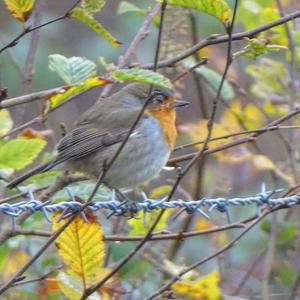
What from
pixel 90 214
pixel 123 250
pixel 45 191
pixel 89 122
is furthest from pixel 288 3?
pixel 90 214

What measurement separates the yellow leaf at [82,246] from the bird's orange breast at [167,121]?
1.23m

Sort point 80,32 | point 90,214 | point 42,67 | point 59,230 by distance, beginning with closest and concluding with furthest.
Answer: point 59,230 → point 90,214 → point 42,67 → point 80,32

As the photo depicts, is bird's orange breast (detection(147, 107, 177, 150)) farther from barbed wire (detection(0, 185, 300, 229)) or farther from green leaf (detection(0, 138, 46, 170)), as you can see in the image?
green leaf (detection(0, 138, 46, 170))

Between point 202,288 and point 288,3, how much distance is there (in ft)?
7.73

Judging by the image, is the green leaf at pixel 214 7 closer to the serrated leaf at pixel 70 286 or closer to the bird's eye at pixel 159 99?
the serrated leaf at pixel 70 286

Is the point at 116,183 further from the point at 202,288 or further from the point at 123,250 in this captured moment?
the point at 202,288

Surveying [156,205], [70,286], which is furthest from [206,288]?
[70,286]

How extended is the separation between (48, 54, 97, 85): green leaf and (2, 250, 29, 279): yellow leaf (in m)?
1.58

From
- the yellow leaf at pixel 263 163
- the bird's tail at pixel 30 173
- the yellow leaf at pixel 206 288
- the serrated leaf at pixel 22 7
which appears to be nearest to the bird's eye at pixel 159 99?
the yellow leaf at pixel 263 163

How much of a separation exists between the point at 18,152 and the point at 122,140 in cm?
108

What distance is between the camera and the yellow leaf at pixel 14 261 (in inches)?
162

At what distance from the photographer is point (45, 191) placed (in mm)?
2873

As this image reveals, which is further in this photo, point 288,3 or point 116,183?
point 288,3

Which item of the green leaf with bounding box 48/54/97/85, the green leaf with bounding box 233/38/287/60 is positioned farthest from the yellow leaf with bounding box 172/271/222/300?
the green leaf with bounding box 233/38/287/60
